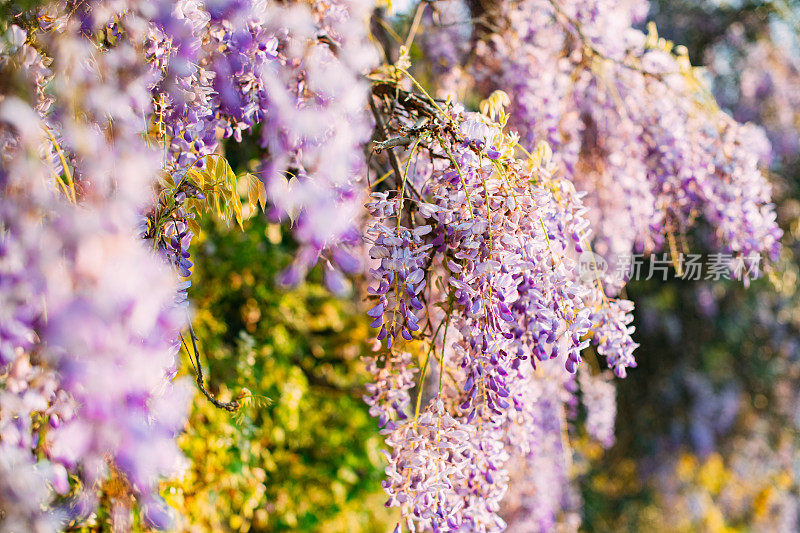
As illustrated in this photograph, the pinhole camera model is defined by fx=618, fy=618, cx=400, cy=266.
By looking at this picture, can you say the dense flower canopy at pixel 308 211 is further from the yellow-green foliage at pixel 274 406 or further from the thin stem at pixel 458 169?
the yellow-green foliage at pixel 274 406

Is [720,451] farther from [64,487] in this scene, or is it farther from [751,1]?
[64,487]

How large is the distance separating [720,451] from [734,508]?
807 millimetres

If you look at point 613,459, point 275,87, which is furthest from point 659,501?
point 275,87

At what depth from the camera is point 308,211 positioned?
0.95 m

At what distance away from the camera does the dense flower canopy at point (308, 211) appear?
652mm

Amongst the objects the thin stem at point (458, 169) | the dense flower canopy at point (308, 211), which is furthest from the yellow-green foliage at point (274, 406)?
the thin stem at point (458, 169)

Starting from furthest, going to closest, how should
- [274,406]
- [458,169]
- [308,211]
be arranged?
[274,406] < [458,169] < [308,211]

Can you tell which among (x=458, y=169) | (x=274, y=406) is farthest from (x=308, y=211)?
(x=274, y=406)

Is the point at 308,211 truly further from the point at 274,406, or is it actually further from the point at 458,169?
the point at 274,406

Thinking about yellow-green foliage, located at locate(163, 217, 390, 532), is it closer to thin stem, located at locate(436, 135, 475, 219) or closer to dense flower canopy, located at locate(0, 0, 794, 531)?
dense flower canopy, located at locate(0, 0, 794, 531)

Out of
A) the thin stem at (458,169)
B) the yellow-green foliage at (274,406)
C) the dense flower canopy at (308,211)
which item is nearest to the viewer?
the dense flower canopy at (308,211)

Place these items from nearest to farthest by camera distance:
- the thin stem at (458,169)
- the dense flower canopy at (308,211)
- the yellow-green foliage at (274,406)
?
1. the dense flower canopy at (308,211)
2. the thin stem at (458,169)
3. the yellow-green foliage at (274,406)

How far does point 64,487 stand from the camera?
32.7 inches

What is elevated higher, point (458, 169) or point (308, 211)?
point (458, 169)
